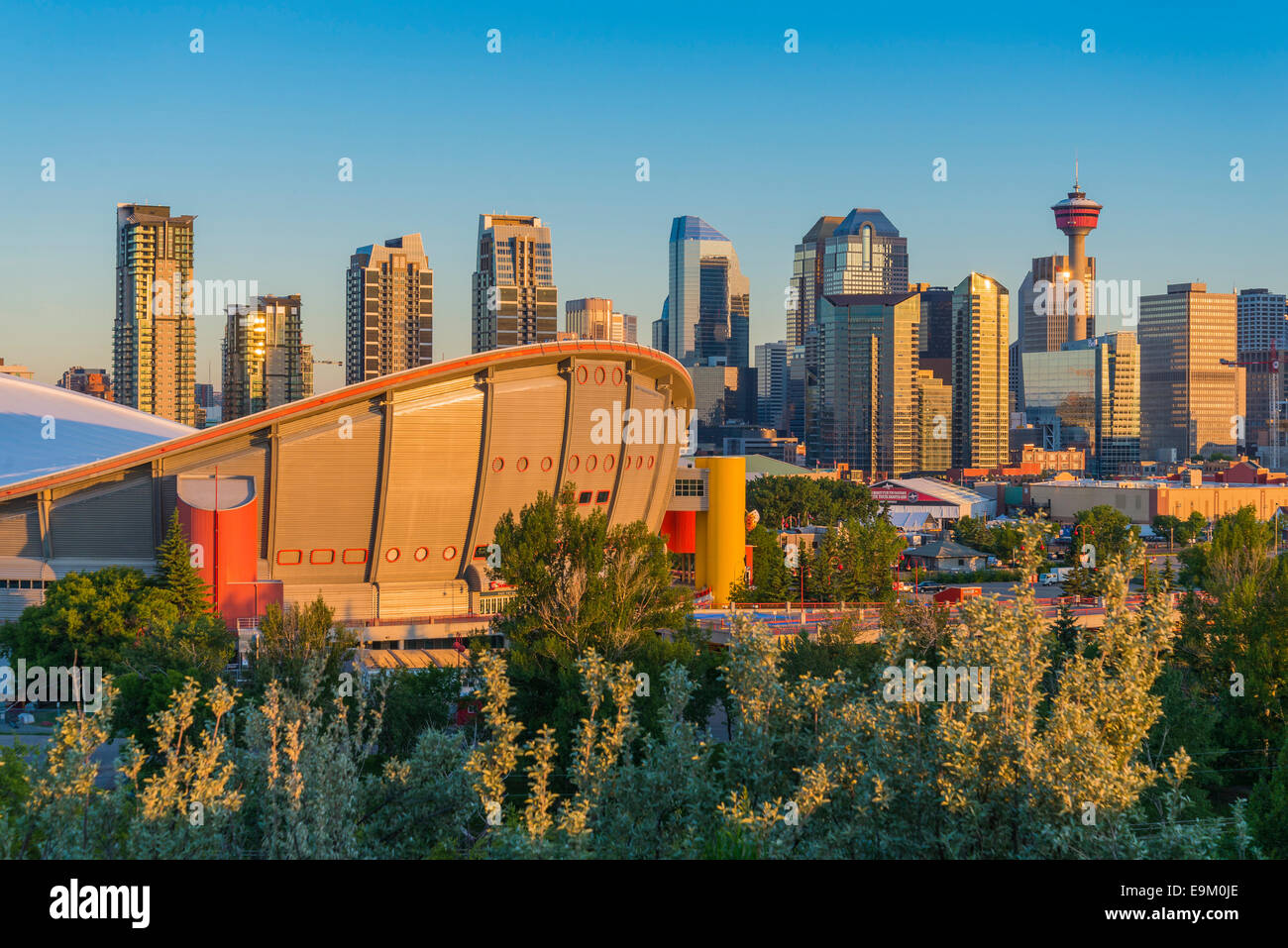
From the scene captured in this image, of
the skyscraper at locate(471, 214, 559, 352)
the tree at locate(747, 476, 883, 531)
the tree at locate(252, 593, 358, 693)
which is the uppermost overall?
the skyscraper at locate(471, 214, 559, 352)

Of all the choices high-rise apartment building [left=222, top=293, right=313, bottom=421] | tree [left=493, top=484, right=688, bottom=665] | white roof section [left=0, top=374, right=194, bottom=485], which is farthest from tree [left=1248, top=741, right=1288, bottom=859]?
high-rise apartment building [left=222, top=293, right=313, bottom=421]

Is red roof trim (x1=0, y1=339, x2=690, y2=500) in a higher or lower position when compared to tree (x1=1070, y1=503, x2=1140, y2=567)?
higher

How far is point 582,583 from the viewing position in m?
29.2

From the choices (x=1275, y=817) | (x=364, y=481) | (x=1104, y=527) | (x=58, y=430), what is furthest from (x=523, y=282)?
(x=1275, y=817)

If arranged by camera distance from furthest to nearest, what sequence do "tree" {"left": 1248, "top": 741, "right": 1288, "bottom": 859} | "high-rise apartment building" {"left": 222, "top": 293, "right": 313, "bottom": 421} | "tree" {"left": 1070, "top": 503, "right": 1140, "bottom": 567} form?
"high-rise apartment building" {"left": 222, "top": 293, "right": 313, "bottom": 421} → "tree" {"left": 1070, "top": 503, "right": 1140, "bottom": 567} → "tree" {"left": 1248, "top": 741, "right": 1288, "bottom": 859}

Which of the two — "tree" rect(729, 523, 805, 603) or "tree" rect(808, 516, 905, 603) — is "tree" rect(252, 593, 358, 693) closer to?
"tree" rect(729, 523, 805, 603)

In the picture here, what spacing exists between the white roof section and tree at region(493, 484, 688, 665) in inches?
925

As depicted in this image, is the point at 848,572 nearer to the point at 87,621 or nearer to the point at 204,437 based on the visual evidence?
the point at 204,437

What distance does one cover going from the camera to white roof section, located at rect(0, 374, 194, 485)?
49.6 metres

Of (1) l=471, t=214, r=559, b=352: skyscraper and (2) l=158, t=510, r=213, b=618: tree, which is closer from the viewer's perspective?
(2) l=158, t=510, r=213, b=618: tree

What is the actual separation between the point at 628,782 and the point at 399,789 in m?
2.88

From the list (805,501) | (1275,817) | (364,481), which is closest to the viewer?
(1275,817)

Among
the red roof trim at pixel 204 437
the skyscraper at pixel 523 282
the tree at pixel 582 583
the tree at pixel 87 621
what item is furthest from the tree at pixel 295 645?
the skyscraper at pixel 523 282

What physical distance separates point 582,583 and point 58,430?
36.2 meters
